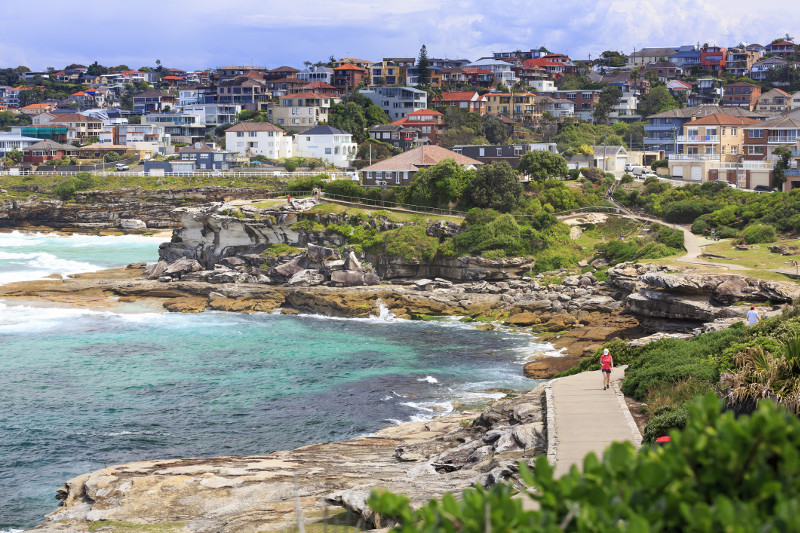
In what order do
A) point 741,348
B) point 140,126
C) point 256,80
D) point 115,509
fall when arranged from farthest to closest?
point 256,80
point 140,126
point 741,348
point 115,509

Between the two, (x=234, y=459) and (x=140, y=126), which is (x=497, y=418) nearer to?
(x=234, y=459)

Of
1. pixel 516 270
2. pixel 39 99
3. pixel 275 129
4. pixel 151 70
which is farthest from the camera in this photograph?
pixel 151 70

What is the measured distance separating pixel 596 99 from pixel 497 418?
326ft

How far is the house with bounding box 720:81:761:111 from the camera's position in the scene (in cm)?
11206

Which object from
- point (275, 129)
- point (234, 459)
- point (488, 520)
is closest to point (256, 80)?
point (275, 129)

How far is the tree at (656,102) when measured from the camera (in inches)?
4222

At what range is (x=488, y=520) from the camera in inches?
283

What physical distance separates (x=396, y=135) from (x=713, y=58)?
6991 centimetres

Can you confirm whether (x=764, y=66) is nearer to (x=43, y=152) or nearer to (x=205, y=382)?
(x=43, y=152)

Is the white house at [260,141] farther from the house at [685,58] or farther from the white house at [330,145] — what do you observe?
the house at [685,58]

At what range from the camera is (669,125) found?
86.4m

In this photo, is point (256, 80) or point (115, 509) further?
point (256, 80)

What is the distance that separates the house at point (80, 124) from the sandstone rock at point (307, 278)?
7723 centimetres

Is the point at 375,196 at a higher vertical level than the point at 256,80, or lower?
lower
